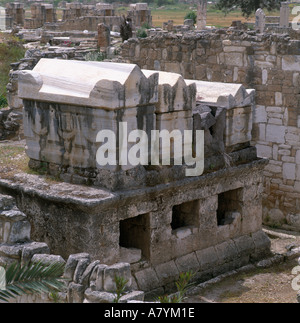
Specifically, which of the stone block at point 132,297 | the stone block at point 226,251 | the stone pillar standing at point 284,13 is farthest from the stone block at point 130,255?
the stone pillar standing at point 284,13

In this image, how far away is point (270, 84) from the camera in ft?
35.9

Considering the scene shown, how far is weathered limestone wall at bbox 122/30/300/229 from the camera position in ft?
35.3

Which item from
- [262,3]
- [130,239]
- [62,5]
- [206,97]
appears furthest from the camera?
[62,5]

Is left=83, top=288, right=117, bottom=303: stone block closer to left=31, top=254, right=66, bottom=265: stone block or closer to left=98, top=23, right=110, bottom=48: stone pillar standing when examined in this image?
left=31, top=254, right=66, bottom=265: stone block

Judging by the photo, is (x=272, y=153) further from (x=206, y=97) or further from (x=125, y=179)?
(x=125, y=179)

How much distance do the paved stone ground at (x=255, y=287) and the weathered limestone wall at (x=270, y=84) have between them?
1.68 meters

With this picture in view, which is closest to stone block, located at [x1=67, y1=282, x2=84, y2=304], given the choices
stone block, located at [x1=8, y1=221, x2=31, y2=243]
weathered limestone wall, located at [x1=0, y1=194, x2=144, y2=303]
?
weathered limestone wall, located at [x1=0, y1=194, x2=144, y2=303]

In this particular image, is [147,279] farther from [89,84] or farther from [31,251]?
[89,84]

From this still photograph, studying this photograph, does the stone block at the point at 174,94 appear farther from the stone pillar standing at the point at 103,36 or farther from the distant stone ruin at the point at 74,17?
the distant stone ruin at the point at 74,17

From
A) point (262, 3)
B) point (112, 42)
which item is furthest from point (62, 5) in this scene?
point (112, 42)

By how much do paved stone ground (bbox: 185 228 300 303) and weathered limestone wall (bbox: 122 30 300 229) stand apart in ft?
5.52

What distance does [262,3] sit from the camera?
3669 centimetres

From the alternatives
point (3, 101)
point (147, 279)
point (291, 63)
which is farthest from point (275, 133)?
point (3, 101)

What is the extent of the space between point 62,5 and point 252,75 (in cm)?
4451
